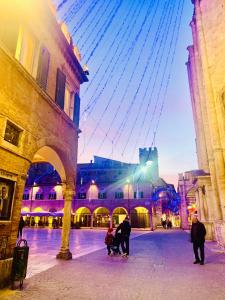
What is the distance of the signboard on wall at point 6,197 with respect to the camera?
5.48 meters

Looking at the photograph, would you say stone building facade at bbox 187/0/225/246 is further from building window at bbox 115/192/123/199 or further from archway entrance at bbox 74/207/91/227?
archway entrance at bbox 74/207/91/227

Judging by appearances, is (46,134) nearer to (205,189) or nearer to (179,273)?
(179,273)

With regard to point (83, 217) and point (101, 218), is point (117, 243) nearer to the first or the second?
point (101, 218)

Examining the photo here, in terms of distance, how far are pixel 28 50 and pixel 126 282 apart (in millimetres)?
7743

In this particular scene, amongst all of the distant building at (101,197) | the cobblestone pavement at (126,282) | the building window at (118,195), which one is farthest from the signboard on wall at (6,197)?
the building window at (118,195)

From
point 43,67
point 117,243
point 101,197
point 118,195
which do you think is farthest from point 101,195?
point 43,67

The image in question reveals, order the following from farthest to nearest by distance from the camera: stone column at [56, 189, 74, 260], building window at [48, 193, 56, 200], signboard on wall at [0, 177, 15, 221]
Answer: building window at [48, 193, 56, 200], stone column at [56, 189, 74, 260], signboard on wall at [0, 177, 15, 221]

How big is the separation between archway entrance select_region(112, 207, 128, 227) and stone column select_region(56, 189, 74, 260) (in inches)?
1119

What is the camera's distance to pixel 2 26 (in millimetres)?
5852

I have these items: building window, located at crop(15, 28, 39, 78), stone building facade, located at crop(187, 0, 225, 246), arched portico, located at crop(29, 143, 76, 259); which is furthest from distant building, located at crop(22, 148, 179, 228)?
building window, located at crop(15, 28, 39, 78)

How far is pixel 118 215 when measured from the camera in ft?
120

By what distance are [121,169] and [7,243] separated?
3405 centimetres

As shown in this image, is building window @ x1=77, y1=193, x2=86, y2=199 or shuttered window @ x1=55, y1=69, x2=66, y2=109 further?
building window @ x1=77, y1=193, x2=86, y2=199

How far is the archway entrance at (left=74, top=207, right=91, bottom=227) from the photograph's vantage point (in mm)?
37331
